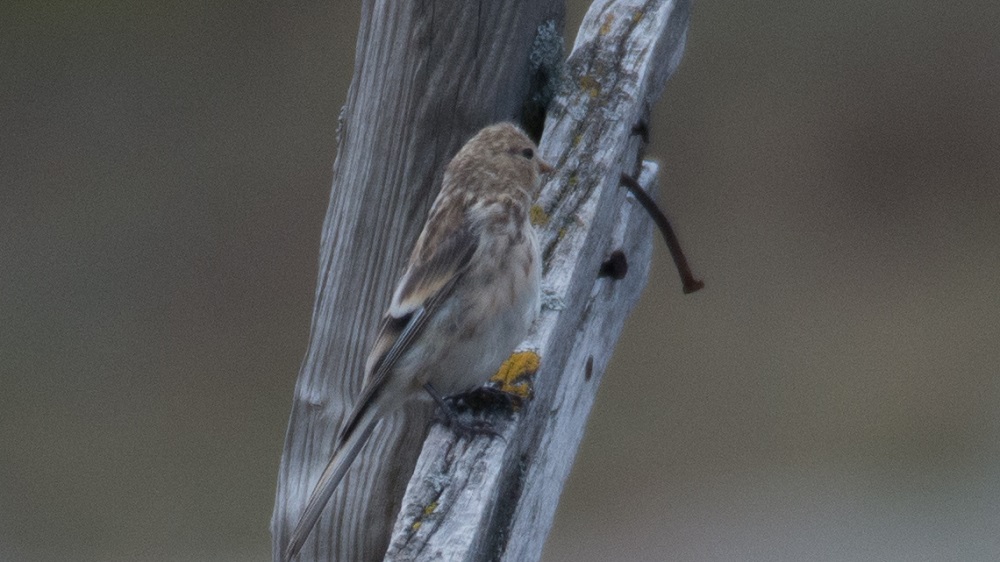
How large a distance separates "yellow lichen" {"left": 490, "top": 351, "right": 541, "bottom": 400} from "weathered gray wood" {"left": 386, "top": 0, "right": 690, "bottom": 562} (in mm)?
18

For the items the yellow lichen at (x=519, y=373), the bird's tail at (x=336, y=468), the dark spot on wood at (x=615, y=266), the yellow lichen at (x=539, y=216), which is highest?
the yellow lichen at (x=539, y=216)

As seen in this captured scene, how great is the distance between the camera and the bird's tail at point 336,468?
6.04 feet

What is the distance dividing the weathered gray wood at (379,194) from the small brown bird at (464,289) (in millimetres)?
56

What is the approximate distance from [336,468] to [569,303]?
0.48m

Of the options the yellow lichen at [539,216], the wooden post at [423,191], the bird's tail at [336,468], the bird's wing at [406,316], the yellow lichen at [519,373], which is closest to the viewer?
the bird's tail at [336,468]

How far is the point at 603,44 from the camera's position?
2455mm

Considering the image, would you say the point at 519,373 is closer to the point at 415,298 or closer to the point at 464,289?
the point at 415,298

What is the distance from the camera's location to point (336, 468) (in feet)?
6.65

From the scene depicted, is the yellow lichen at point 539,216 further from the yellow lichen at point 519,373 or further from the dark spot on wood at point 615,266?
the yellow lichen at point 519,373

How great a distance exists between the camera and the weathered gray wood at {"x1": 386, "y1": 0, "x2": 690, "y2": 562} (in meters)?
1.59

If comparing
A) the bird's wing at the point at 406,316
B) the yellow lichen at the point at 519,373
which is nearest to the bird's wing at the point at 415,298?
the bird's wing at the point at 406,316

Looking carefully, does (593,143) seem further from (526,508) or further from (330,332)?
(526,508)

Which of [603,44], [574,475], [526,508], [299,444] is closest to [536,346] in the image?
[526,508]

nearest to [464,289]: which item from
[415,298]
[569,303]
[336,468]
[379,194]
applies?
[415,298]
